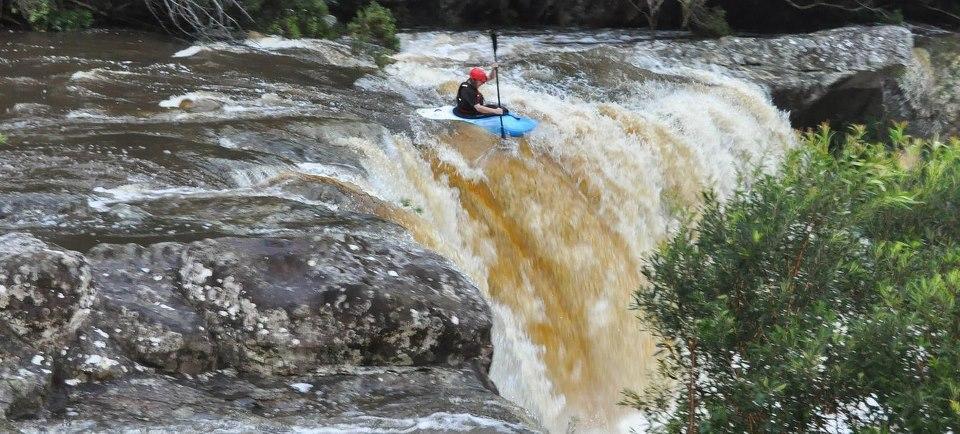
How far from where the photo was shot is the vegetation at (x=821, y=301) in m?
4.05

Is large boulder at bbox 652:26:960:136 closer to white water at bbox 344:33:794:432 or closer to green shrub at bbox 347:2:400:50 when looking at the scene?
white water at bbox 344:33:794:432

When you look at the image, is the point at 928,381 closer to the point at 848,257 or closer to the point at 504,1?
the point at 848,257

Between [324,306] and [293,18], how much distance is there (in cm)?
961

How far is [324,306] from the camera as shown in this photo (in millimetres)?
4855

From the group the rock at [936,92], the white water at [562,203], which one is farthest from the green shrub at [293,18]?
the rock at [936,92]

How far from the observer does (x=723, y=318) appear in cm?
451

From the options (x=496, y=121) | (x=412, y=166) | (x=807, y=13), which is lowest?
(x=412, y=166)

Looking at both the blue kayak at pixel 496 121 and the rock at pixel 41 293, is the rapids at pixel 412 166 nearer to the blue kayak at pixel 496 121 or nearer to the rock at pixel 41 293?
the blue kayak at pixel 496 121

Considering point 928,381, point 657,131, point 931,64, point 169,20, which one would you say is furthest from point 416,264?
point 931,64

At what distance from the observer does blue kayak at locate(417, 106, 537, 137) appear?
363 inches

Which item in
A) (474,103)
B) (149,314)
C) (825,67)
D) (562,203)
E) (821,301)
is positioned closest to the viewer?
(821,301)

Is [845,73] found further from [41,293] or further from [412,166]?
[41,293]

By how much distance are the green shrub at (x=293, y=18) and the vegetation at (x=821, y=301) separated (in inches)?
376

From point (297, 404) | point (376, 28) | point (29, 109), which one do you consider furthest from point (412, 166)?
point (376, 28)
